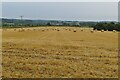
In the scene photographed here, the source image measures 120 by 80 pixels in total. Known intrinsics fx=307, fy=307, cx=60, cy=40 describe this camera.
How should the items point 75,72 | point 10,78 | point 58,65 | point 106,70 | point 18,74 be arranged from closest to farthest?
1. point 10,78
2. point 18,74
3. point 75,72
4. point 106,70
5. point 58,65

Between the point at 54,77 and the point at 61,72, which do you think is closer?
the point at 54,77

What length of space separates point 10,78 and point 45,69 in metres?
2.66

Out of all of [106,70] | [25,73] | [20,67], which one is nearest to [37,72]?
[25,73]

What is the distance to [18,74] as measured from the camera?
39.7 feet

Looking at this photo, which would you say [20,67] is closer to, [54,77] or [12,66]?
[12,66]

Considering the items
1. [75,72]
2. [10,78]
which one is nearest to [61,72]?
[75,72]

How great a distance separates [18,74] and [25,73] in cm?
37

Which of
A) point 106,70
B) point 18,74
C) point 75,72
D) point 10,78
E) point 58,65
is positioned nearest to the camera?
point 10,78

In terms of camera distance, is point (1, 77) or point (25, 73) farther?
point (25, 73)

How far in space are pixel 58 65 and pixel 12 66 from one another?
2.24 m

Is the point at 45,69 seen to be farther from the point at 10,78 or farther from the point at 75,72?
the point at 10,78

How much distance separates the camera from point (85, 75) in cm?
1220

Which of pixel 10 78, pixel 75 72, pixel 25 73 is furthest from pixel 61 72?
pixel 10 78

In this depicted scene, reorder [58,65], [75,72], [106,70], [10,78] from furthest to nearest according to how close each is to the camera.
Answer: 1. [58,65]
2. [106,70]
3. [75,72]
4. [10,78]
